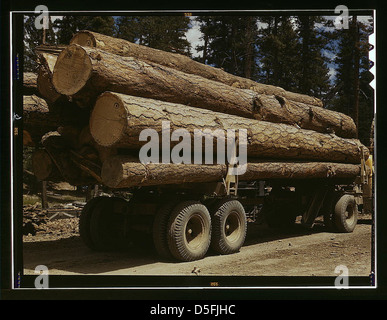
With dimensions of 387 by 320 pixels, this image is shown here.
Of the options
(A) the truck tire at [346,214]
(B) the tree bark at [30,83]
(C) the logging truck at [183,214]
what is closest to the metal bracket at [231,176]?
(C) the logging truck at [183,214]

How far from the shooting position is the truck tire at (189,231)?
755cm

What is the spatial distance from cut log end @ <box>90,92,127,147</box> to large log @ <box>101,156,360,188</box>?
0.34m

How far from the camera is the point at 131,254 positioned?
8492 millimetres

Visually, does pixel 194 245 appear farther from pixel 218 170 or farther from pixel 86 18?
pixel 86 18

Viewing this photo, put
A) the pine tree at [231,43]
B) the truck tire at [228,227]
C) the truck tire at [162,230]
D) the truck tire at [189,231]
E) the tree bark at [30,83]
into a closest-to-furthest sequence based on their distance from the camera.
A: the pine tree at [231,43]
the truck tire at [189,231]
the truck tire at [162,230]
the tree bark at [30,83]
the truck tire at [228,227]

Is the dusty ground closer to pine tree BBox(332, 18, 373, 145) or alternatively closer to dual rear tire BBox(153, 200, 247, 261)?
dual rear tire BBox(153, 200, 247, 261)

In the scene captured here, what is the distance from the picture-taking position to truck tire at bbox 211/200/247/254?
326 inches

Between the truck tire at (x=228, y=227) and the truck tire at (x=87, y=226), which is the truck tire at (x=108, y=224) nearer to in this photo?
the truck tire at (x=87, y=226)

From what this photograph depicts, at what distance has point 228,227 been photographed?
8672mm

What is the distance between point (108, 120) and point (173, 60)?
99.2 inches

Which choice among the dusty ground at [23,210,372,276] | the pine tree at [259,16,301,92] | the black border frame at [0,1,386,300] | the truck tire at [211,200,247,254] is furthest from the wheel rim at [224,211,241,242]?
the pine tree at [259,16,301,92]

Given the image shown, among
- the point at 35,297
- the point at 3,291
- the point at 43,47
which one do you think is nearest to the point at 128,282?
the point at 35,297

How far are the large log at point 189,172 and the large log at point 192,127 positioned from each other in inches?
8.4

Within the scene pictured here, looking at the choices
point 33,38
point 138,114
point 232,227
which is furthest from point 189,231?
point 33,38
